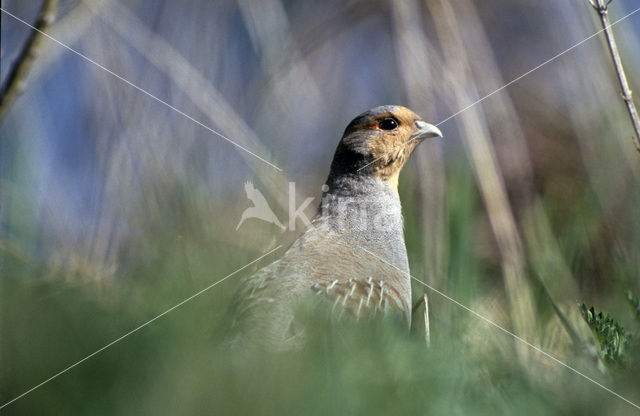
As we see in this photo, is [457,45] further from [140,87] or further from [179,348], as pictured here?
[179,348]

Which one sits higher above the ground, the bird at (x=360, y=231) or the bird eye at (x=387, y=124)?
the bird eye at (x=387, y=124)

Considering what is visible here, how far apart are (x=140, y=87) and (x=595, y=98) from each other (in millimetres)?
2112

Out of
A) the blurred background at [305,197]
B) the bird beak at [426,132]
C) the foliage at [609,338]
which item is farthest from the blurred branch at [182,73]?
the foliage at [609,338]

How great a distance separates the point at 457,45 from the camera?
315 cm

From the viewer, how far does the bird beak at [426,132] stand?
2.55 m

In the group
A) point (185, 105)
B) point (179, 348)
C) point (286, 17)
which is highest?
point (286, 17)

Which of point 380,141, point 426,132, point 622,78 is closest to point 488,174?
point 426,132

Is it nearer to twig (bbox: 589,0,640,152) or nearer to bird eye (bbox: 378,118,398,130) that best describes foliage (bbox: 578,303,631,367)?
twig (bbox: 589,0,640,152)

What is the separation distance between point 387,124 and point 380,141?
0.34 ft

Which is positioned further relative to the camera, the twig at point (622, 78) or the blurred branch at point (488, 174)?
the blurred branch at point (488, 174)

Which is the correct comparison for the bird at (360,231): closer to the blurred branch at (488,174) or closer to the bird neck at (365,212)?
the bird neck at (365,212)

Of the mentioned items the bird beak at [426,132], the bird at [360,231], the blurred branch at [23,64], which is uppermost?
the blurred branch at [23,64]

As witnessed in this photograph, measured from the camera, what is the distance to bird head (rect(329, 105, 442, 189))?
249 cm

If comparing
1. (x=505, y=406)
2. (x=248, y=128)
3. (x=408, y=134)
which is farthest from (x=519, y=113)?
(x=505, y=406)
